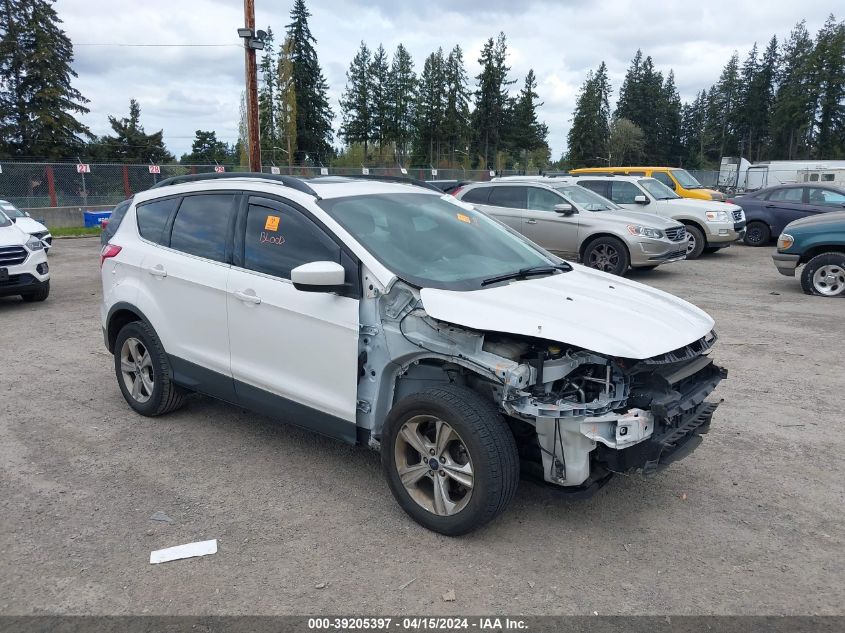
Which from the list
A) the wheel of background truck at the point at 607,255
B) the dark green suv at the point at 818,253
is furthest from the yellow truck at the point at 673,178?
the dark green suv at the point at 818,253

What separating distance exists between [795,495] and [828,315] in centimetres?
597

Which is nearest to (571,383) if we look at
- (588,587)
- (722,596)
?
(588,587)

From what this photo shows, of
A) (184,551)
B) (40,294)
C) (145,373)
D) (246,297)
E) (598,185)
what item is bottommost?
(184,551)

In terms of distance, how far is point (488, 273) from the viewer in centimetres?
417

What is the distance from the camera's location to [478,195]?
531 inches

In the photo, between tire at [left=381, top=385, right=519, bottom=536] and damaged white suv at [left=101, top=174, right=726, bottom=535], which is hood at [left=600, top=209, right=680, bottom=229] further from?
tire at [left=381, top=385, right=519, bottom=536]

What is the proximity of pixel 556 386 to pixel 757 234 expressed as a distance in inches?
636

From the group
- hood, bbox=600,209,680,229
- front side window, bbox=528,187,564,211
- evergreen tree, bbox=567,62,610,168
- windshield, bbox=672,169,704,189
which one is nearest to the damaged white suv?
hood, bbox=600,209,680,229

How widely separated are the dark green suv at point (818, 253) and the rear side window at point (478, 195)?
5361 mm

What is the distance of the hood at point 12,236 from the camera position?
9.54 m

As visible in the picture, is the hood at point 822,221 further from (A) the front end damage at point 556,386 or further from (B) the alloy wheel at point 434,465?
(B) the alloy wheel at point 434,465

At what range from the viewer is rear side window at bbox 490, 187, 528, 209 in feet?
42.3

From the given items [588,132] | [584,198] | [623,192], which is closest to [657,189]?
[623,192]

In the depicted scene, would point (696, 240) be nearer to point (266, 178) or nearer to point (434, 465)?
point (266, 178)
